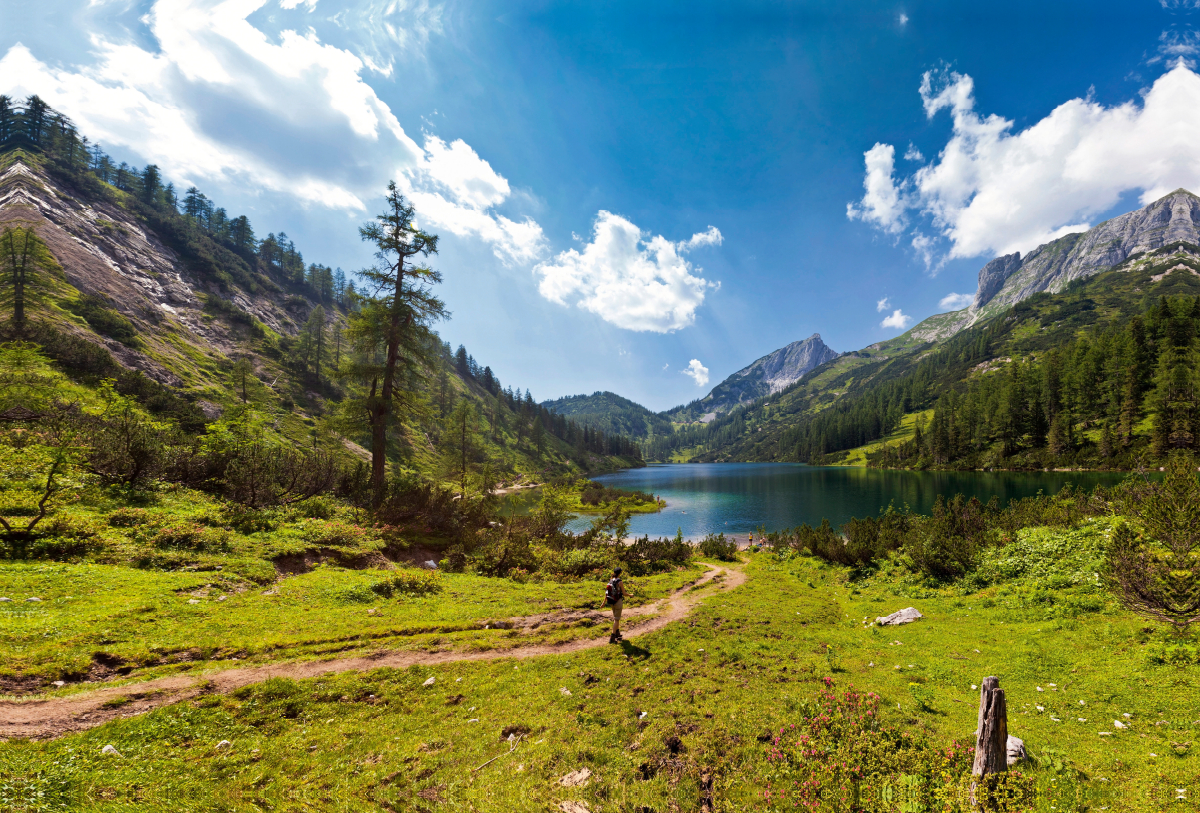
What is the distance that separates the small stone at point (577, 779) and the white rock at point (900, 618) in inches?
560

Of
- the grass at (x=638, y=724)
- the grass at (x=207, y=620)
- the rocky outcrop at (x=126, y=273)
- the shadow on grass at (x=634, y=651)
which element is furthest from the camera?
the rocky outcrop at (x=126, y=273)

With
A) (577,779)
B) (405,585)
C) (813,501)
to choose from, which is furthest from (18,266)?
(813,501)

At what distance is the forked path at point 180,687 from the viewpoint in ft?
21.0

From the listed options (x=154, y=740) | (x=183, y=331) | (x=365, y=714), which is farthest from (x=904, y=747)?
(x=183, y=331)

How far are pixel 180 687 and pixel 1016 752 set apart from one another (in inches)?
613

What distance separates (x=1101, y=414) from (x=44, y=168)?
821 feet

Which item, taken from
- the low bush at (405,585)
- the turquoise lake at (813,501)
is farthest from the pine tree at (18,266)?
the turquoise lake at (813,501)

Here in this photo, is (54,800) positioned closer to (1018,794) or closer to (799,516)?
(1018,794)

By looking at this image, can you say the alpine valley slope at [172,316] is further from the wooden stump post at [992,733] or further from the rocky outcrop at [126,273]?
the wooden stump post at [992,733]

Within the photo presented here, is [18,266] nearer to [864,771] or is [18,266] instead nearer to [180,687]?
[180,687]

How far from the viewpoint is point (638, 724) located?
820 centimetres

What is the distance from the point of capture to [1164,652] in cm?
923

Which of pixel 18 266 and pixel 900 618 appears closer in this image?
pixel 900 618

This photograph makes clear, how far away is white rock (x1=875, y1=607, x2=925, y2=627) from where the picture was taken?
15.1m
